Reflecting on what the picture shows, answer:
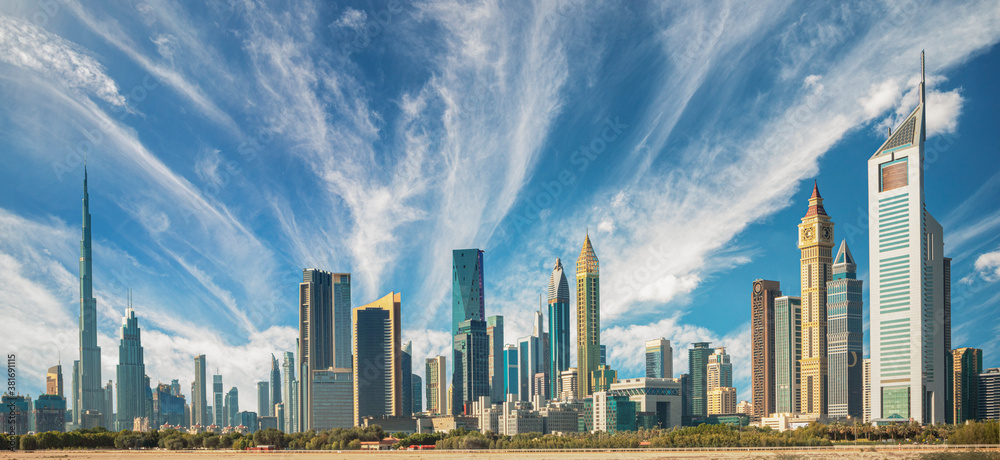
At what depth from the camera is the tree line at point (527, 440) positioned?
160 m

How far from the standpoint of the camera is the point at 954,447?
13225 centimetres

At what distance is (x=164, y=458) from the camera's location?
15062cm

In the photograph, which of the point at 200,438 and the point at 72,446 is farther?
the point at 200,438

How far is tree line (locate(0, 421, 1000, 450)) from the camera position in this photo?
160m

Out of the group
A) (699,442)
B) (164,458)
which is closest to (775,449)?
(699,442)

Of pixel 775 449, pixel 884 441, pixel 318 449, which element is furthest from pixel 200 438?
pixel 884 441

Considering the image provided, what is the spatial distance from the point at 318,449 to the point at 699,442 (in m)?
72.1

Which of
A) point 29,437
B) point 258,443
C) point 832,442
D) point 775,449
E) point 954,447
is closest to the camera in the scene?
point 954,447

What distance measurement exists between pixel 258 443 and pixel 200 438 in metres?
14.0

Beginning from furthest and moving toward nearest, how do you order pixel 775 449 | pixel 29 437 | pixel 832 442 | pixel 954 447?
pixel 29 437 → pixel 832 442 → pixel 775 449 → pixel 954 447

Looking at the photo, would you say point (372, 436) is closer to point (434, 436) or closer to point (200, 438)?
point (434, 436)

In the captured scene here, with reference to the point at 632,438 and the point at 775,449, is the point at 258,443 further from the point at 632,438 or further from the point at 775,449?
the point at 775,449

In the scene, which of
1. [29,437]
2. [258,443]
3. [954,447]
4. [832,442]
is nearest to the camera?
[954,447]

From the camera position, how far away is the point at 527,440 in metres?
180
